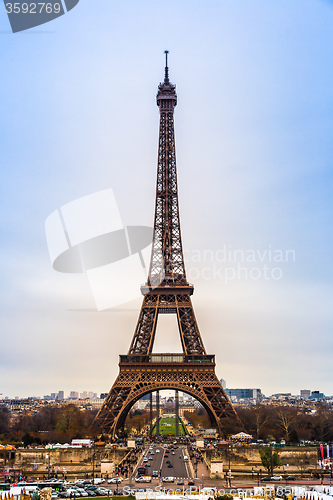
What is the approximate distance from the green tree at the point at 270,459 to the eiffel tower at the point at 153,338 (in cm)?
1548

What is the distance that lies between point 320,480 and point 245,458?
35.8ft

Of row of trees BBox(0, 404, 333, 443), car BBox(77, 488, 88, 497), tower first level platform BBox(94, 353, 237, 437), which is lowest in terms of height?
car BBox(77, 488, 88, 497)

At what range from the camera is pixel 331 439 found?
→ 8850cm

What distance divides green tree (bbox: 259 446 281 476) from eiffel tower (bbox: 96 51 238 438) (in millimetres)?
15484

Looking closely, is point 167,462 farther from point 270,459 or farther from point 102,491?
point 102,491

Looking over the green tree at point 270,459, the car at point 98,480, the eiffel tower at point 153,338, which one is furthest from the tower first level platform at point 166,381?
the car at point 98,480

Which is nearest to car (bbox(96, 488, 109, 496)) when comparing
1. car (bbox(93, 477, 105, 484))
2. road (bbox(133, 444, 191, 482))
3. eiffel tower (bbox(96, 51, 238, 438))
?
car (bbox(93, 477, 105, 484))

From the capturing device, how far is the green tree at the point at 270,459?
55625 millimetres

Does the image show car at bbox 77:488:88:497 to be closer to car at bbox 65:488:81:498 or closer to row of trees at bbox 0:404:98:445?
car at bbox 65:488:81:498

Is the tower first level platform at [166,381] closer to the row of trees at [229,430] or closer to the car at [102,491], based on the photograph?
the row of trees at [229,430]

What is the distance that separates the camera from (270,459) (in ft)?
185

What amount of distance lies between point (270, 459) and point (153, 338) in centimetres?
2832

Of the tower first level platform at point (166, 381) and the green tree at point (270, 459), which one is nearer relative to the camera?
the green tree at point (270, 459)

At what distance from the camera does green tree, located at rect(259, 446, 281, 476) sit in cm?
5562
